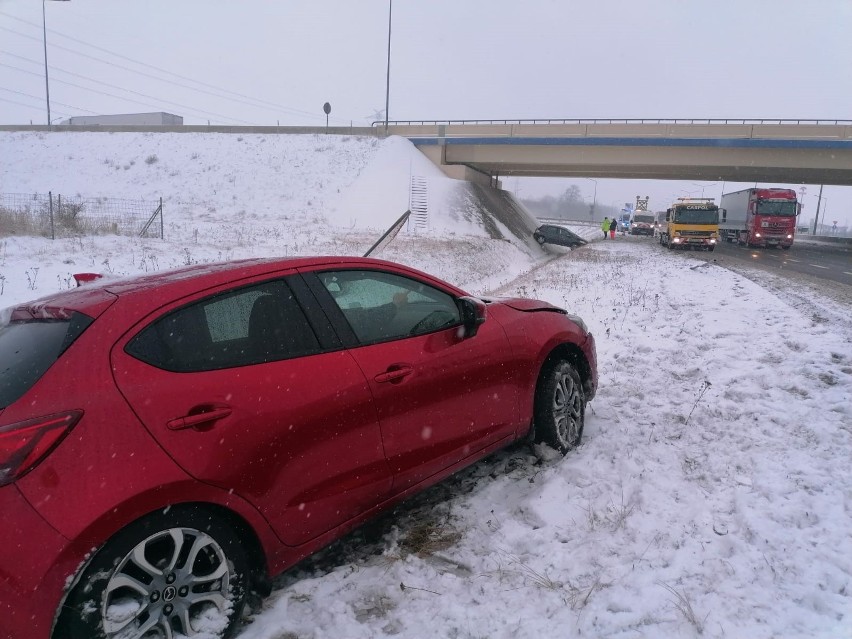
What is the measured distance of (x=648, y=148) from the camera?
112ft

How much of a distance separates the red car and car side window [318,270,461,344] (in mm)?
13

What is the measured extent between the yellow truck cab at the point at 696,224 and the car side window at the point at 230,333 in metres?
28.2

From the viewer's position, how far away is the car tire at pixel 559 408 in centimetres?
404

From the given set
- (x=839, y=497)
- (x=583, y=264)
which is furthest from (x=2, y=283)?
(x=583, y=264)

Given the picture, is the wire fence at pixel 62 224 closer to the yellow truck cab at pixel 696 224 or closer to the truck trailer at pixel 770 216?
the yellow truck cab at pixel 696 224

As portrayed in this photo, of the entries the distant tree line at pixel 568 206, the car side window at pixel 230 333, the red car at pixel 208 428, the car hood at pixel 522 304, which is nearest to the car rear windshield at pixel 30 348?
the red car at pixel 208 428

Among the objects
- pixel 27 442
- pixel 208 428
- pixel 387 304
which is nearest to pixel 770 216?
pixel 387 304

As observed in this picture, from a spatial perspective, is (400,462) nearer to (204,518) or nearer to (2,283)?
(204,518)

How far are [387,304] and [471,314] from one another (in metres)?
0.52

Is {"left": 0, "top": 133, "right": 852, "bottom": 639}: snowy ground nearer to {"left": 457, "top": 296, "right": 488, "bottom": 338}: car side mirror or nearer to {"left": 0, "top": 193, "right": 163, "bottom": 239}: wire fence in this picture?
{"left": 457, "top": 296, "right": 488, "bottom": 338}: car side mirror

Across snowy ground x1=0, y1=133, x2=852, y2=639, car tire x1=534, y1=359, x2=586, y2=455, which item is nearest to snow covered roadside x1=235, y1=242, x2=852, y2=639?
snowy ground x1=0, y1=133, x2=852, y2=639

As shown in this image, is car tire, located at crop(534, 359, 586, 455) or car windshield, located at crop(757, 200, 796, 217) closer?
car tire, located at crop(534, 359, 586, 455)

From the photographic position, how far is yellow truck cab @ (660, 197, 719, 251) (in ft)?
89.0

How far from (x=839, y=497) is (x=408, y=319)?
2.83 metres
